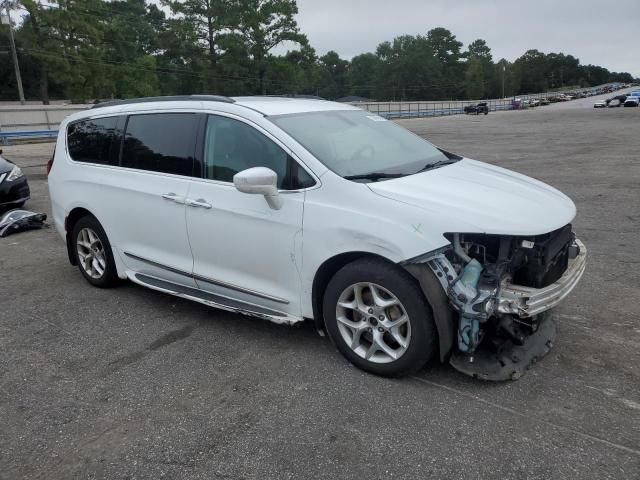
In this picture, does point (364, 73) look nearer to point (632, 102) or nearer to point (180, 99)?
point (632, 102)

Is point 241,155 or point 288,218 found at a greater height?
point 241,155

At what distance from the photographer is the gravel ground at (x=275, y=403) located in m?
2.72

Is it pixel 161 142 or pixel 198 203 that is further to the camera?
pixel 161 142

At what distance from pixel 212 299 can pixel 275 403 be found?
1181 mm

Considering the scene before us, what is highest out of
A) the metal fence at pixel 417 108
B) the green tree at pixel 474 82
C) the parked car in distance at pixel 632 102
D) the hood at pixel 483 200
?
the green tree at pixel 474 82

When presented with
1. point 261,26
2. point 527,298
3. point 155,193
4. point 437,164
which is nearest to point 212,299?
point 155,193

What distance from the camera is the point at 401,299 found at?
3201 millimetres

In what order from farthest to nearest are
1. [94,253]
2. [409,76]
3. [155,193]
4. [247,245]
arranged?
1. [409,76]
2. [94,253]
3. [155,193]
4. [247,245]

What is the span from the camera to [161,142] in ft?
14.6

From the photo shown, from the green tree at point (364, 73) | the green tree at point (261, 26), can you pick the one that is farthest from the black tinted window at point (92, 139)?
the green tree at point (364, 73)

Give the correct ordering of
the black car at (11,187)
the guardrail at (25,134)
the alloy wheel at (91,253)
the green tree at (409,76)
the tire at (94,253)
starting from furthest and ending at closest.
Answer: the green tree at (409,76), the guardrail at (25,134), the black car at (11,187), the alloy wheel at (91,253), the tire at (94,253)

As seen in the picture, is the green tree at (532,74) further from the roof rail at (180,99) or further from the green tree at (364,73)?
the roof rail at (180,99)

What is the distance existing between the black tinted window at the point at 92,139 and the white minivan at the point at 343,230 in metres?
0.07

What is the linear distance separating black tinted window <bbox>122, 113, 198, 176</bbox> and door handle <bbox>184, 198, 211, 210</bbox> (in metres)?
0.23
